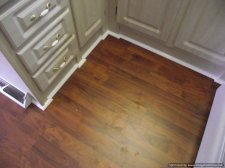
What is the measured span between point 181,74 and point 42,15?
1005 mm

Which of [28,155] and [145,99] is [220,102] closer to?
[145,99]

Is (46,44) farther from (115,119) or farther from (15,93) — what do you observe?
(115,119)

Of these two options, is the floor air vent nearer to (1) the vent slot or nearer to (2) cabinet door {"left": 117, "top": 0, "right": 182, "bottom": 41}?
(1) the vent slot

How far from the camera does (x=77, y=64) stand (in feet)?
4.68

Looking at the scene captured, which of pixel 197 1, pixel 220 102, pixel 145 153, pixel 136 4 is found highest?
pixel 197 1

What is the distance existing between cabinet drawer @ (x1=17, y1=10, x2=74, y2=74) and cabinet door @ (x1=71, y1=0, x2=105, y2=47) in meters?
0.08

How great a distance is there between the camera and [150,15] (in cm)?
125

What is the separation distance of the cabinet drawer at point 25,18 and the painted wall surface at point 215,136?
3.13 feet

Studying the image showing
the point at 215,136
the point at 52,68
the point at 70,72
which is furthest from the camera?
the point at 70,72

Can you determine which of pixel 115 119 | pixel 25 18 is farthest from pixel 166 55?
pixel 25 18

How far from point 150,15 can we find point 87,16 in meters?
0.40

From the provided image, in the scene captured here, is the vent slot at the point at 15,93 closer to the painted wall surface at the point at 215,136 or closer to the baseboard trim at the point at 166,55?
the baseboard trim at the point at 166,55

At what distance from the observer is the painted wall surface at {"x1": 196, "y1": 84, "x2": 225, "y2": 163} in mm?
852

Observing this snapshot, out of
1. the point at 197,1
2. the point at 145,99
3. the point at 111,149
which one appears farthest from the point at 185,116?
the point at 197,1
